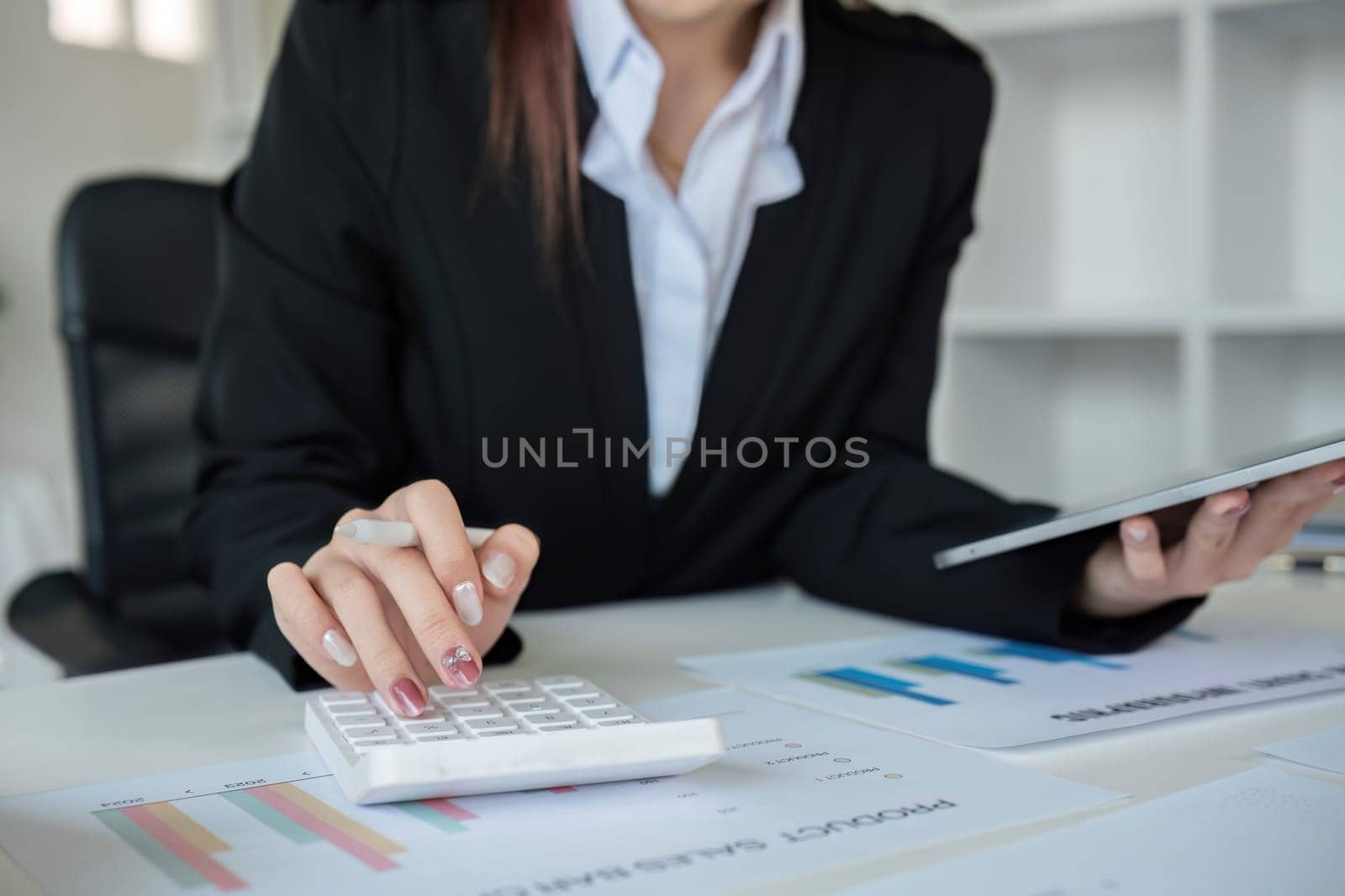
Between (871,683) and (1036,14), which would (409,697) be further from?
(1036,14)

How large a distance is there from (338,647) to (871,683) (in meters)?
0.27

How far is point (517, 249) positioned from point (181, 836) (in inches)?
22.4

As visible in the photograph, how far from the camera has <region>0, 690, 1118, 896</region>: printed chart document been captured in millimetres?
412

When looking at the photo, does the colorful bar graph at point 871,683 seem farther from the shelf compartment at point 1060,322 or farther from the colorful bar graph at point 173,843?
the shelf compartment at point 1060,322

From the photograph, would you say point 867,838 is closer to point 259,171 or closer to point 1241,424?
point 259,171

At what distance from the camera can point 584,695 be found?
604mm

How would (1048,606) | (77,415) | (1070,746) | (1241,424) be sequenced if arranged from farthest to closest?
1. (1241,424)
2. (77,415)
3. (1048,606)
4. (1070,746)

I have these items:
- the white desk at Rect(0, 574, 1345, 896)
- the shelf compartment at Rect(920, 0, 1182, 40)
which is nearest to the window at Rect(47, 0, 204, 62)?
the shelf compartment at Rect(920, 0, 1182, 40)

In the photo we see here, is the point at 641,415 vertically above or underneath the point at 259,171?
underneath

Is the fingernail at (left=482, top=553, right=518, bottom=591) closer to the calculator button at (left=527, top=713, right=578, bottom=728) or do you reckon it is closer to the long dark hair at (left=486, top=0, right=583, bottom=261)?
the calculator button at (left=527, top=713, right=578, bottom=728)

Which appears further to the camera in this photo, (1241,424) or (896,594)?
(1241,424)

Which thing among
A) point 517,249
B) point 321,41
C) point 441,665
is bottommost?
point 441,665

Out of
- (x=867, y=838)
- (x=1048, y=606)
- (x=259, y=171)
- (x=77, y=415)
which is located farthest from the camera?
(x=77, y=415)

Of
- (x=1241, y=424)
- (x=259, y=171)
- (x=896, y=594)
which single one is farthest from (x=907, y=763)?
(x=1241, y=424)
